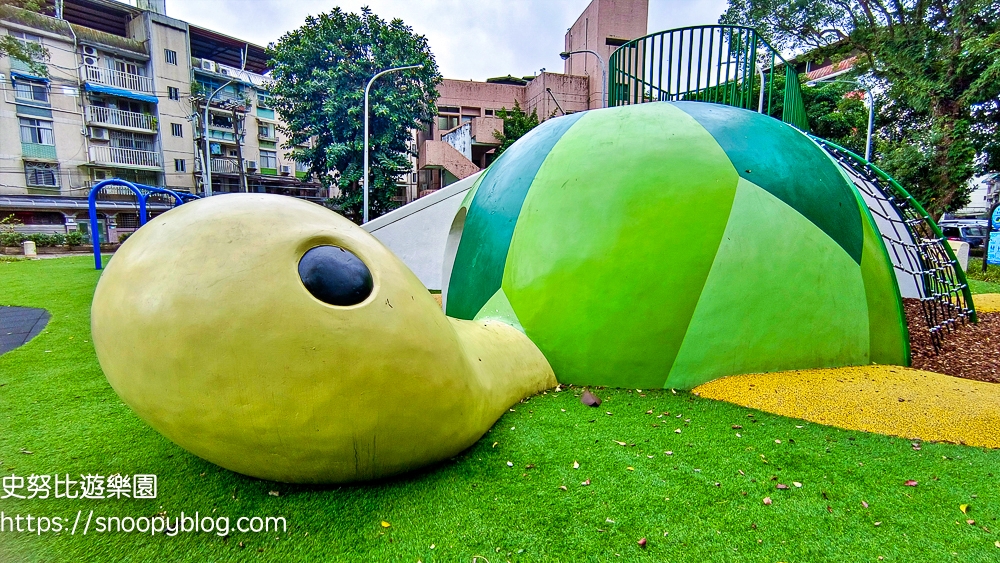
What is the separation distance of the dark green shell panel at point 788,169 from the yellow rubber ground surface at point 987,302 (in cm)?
573

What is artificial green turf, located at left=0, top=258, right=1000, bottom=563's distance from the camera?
7.44 ft

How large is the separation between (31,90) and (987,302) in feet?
131

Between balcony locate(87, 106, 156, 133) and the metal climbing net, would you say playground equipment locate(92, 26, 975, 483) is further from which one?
balcony locate(87, 106, 156, 133)

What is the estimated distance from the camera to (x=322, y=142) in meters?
22.5

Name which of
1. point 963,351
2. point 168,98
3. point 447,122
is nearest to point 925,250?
point 963,351

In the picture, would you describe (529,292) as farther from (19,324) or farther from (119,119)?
(119,119)

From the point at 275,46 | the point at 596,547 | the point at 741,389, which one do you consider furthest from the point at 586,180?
the point at 275,46

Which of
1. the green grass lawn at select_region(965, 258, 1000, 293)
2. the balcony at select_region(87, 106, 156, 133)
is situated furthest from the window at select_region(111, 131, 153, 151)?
the green grass lawn at select_region(965, 258, 1000, 293)

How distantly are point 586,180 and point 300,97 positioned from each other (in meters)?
21.4

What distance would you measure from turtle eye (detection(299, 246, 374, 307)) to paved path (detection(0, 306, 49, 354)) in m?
6.38

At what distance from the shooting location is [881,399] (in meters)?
3.97

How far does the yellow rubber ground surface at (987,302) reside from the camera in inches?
323

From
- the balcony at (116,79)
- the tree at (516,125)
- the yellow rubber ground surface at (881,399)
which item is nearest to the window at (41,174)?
the balcony at (116,79)

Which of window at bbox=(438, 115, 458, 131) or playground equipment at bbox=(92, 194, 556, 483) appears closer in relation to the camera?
playground equipment at bbox=(92, 194, 556, 483)
